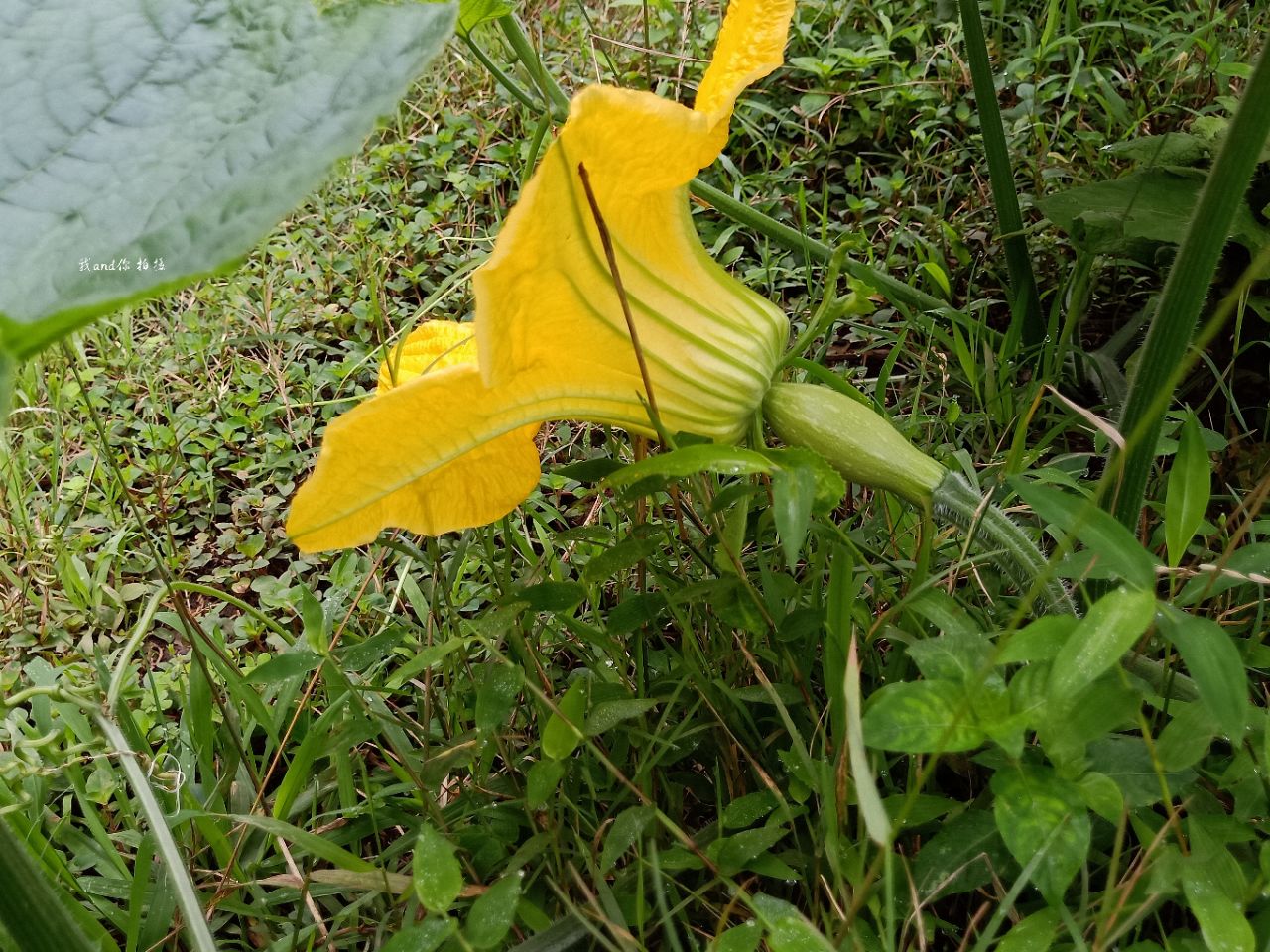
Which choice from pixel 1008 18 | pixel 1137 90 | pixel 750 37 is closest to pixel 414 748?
pixel 750 37

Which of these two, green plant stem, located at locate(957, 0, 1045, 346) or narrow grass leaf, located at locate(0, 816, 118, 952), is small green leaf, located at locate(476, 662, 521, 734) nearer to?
narrow grass leaf, located at locate(0, 816, 118, 952)

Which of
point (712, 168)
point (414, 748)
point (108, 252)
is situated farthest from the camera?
point (712, 168)

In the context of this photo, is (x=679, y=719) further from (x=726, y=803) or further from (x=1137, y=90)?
A: (x=1137, y=90)

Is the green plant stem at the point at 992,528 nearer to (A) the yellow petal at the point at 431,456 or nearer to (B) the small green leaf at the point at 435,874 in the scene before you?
(A) the yellow petal at the point at 431,456

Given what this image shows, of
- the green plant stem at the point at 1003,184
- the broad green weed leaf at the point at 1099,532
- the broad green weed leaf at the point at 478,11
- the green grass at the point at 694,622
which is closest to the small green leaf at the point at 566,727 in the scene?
the green grass at the point at 694,622

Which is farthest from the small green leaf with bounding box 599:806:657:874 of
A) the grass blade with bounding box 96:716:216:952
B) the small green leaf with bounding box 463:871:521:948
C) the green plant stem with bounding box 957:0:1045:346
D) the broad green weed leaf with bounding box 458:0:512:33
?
the green plant stem with bounding box 957:0:1045:346

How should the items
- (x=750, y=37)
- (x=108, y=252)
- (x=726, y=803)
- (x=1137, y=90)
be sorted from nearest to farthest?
(x=108, y=252) < (x=750, y=37) < (x=726, y=803) < (x=1137, y=90)
